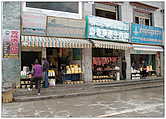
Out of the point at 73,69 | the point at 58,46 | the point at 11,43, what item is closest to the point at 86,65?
the point at 73,69

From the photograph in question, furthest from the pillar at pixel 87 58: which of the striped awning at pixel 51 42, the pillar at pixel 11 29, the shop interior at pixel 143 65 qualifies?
the pillar at pixel 11 29

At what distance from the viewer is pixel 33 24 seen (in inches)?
387

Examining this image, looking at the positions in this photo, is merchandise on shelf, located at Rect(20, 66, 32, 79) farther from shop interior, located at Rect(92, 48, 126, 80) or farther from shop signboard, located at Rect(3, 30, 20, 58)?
shop interior, located at Rect(92, 48, 126, 80)

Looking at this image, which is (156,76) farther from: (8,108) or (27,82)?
(8,108)

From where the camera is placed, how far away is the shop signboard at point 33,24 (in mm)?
9602

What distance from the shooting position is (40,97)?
26.5ft

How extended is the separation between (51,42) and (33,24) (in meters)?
1.36

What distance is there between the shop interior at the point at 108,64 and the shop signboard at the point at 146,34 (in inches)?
59.6

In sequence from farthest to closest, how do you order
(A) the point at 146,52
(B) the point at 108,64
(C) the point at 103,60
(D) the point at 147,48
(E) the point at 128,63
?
1. (A) the point at 146,52
2. (D) the point at 147,48
3. (E) the point at 128,63
4. (B) the point at 108,64
5. (C) the point at 103,60

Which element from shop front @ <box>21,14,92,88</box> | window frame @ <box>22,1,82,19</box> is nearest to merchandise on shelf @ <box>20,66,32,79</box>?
shop front @ <box>21,14,92,88</box>

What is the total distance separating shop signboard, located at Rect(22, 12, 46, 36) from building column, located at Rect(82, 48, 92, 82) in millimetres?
2836

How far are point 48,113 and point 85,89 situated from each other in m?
4.26

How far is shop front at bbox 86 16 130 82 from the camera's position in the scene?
11492mm

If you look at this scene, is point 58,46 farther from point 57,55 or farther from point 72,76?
point 72,76
